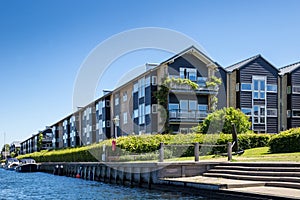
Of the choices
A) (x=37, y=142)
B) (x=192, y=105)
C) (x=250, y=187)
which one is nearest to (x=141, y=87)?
(x=192, y=105)

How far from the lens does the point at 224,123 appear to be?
133ft

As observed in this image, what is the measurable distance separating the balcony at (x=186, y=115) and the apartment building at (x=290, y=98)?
39.5 ft

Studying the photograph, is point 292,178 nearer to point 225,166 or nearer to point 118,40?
point 225,166

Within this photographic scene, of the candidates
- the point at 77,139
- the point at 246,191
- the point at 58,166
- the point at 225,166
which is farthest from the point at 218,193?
the point at 77,139

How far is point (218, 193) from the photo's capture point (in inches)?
657

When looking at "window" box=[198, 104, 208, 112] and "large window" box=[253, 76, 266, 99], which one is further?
"large window" box=[253, 76, 266, 99]

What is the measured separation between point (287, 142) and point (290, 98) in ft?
87.4

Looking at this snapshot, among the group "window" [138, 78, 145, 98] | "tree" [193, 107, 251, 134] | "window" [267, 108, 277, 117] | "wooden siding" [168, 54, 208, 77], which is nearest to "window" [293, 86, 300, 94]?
"window" [267, 108, 277, 117]

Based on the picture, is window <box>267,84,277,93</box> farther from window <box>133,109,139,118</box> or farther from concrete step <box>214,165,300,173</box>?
concrete step <box>214,165,300,173</box>

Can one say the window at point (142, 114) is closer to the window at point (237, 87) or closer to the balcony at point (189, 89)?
the balcony at point (189, 89)

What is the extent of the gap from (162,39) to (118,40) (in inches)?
147

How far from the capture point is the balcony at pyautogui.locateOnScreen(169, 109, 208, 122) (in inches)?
1795

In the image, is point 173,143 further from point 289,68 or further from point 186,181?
point 289,68

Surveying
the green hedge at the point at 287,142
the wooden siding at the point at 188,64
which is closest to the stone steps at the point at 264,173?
the green hedge at the point at 287,142
